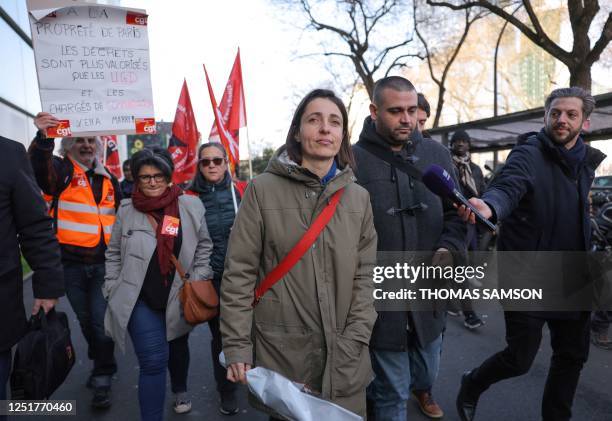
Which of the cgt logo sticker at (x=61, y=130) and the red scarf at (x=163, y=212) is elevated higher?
the cgt logo sticker at (x=61, y=130)

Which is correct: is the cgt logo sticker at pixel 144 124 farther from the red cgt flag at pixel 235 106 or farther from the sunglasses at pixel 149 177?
the red cgt flag at pixel 235 106

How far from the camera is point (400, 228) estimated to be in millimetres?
2475

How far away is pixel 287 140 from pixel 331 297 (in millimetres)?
751

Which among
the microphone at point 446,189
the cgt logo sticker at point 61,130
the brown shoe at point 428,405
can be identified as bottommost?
the brown shoe at point 428,405

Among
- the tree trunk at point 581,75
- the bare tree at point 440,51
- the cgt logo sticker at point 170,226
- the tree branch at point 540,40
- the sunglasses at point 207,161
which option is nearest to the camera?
the cgt logo sticker at point 170,226

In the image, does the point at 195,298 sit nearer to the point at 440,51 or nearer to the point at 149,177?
the point at 149,177

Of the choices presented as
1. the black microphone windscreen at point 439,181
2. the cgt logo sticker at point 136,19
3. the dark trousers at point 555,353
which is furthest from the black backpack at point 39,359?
the dark trousers at point 555,353

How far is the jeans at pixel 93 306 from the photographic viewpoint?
12.0ft

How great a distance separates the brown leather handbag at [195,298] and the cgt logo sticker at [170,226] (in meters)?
0.06

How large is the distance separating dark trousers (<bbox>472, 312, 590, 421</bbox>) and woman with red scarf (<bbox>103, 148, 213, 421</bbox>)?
1864 millimetres

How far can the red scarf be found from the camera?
2961mm

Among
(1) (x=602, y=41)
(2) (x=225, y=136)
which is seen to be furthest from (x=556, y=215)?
(1) (x=602, y=41)

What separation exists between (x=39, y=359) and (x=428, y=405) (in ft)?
7.96

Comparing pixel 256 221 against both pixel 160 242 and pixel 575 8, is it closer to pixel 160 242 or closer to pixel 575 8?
pixel 160 242
